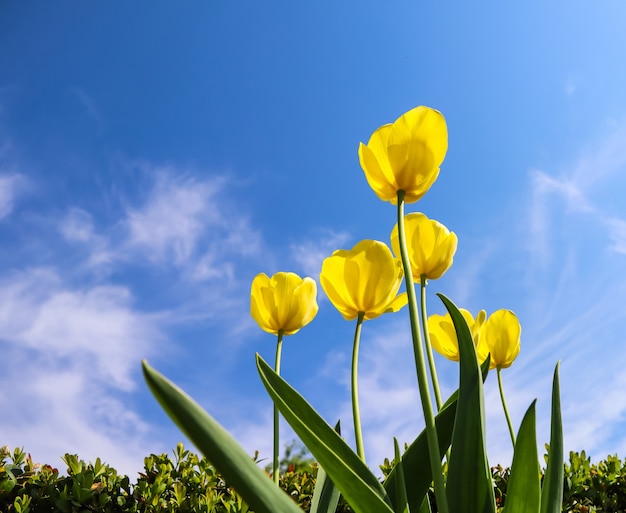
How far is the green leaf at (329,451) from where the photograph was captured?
1.48m

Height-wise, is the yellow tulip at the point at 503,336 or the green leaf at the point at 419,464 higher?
the yellow tulip at the point at 503,336

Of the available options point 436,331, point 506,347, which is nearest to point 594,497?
point 506,347

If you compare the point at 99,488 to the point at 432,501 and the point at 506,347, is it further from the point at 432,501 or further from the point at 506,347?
the point at 506,347

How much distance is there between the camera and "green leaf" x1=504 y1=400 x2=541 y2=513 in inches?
71.7

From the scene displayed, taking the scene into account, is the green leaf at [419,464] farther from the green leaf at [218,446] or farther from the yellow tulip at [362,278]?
the green leaf at [218,446]

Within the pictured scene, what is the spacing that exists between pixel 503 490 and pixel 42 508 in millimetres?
2342

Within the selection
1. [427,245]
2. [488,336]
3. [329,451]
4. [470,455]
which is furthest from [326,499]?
[488,336]

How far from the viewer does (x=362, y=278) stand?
2191mm

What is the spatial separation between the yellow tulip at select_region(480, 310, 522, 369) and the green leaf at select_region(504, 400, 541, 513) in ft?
3.20

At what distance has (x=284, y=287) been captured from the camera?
2469 mm

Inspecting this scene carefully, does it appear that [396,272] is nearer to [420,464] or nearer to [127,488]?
[420,464]

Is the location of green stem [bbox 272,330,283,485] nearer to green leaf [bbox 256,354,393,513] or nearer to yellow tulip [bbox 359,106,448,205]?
green leaf [bbox 256,354,393,513]

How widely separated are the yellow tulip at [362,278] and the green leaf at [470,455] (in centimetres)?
42

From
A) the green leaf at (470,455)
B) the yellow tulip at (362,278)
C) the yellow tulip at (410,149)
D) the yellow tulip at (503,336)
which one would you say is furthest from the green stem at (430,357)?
the yellow tulip at (503,336)
